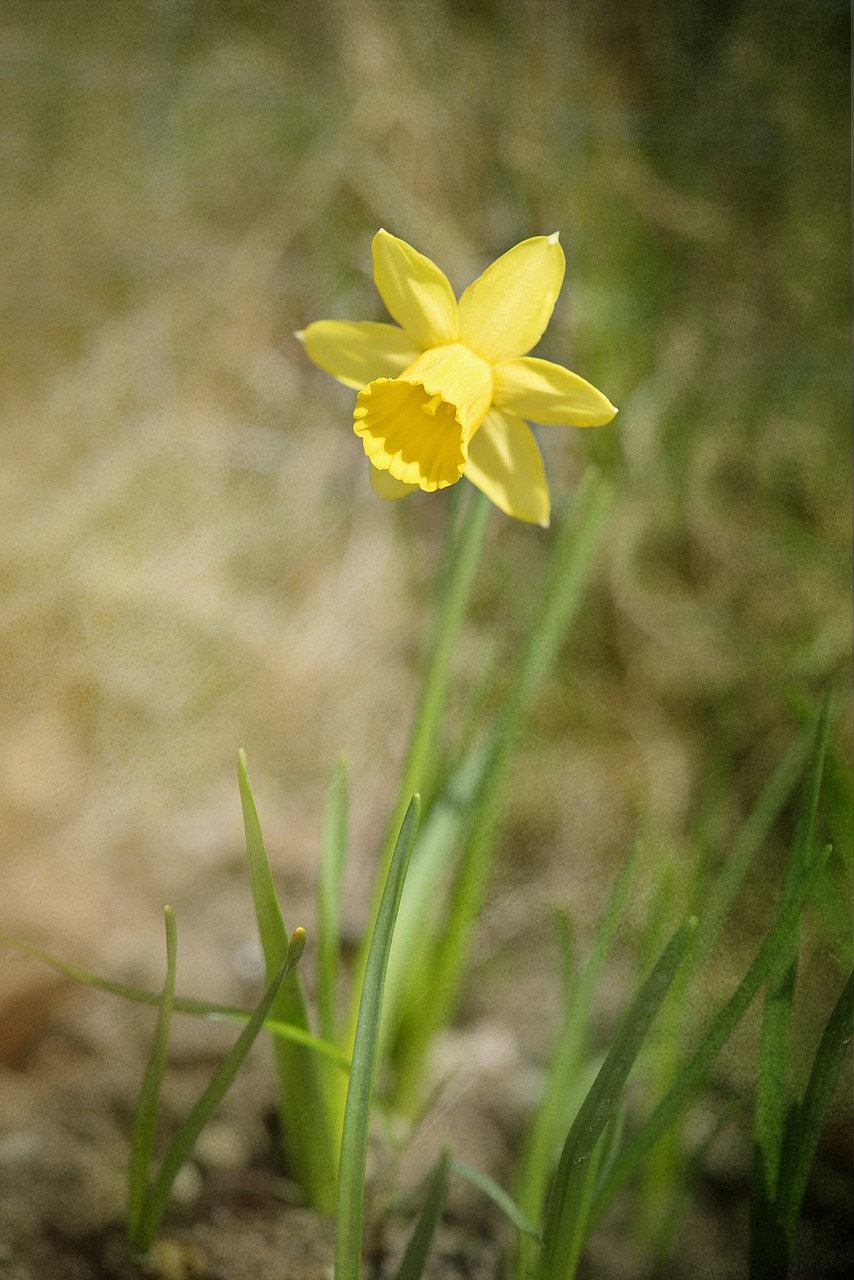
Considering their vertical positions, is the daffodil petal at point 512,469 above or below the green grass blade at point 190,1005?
above

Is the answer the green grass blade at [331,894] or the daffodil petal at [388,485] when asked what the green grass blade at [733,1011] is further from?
the daffodil petal at [388,485]

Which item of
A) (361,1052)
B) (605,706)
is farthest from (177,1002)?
(605,706)

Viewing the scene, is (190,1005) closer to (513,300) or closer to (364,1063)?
(364,1063)

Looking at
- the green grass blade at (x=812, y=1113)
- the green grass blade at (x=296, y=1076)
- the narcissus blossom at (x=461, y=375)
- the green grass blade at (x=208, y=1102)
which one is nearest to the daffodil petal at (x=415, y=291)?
the narcissus blossom at (x=461, y=375)

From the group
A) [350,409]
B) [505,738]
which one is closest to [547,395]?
[505,738]

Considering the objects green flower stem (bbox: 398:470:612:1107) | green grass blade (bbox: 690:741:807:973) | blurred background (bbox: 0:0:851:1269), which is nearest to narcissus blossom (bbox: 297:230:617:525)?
green flower stem (bbox: 398:470:612:1107)
